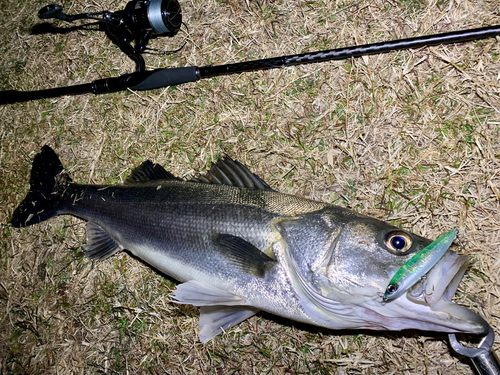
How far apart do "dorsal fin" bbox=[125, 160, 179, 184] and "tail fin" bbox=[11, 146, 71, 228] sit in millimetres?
888

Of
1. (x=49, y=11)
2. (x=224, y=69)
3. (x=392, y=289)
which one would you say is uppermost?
(x=49, y=11)

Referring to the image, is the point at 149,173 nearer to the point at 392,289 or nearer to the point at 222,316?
the point at 222,316

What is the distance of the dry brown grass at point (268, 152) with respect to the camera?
9.35ft

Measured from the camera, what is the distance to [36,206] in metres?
3.67

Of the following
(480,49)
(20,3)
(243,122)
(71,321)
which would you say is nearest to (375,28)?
(480,49)

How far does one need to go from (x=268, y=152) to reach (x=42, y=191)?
233 cm

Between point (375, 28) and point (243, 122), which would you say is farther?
point (243, 122)

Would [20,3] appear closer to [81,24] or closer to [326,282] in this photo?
[81,24]

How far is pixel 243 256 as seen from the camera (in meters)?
2.42

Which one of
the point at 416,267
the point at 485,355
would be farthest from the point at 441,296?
the point at 485,355

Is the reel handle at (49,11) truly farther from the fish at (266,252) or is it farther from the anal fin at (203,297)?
the anal fin at (203,297)

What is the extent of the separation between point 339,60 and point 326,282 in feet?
6.47

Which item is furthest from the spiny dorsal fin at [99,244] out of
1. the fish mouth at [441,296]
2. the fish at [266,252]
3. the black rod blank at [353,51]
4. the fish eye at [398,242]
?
the fish mouth at [441,296]

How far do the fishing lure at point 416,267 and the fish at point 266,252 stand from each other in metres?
0.07
